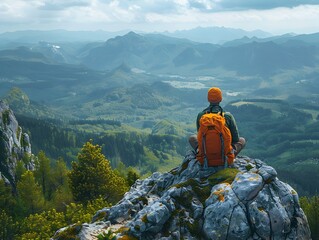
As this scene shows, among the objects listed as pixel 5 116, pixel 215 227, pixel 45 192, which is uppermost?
pixel 215 227

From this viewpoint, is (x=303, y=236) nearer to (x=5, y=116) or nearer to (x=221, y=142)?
(x=221, y=142)

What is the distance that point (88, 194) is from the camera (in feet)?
200

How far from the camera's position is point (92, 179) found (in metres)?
59.8

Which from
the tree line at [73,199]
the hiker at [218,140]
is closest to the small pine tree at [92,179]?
the tree line at [73,199]

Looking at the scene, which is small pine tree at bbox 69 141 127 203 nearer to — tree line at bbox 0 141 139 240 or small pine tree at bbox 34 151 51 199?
tree line at bbox 0 141 139 240

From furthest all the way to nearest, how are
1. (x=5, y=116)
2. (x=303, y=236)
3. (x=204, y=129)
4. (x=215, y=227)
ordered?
(x=5, y=116)
(x=204, y=129)
(x=303, y=236)
(x=215, y=227)

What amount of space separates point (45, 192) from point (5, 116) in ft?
205

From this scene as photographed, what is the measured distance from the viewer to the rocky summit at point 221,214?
2186 cm

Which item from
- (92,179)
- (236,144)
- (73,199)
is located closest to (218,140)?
(236,144)

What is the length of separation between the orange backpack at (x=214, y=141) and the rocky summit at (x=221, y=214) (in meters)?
1.59

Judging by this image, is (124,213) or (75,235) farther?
(124,213)

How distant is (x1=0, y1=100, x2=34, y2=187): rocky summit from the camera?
365 feet

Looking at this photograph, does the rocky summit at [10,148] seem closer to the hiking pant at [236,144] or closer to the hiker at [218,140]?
the hiking pant at [236,144]

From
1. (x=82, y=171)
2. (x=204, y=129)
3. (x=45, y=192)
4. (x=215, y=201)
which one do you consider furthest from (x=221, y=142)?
(x=45, y=192)
